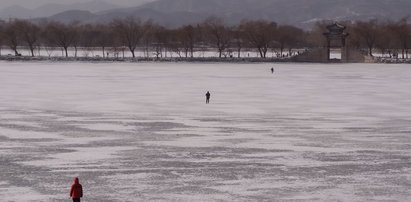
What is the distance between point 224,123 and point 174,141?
200 inches

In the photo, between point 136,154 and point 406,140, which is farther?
point 406,140

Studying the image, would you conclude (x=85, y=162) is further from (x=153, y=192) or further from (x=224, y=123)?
(x=224, y=123)

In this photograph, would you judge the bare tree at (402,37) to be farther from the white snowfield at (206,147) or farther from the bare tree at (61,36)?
the white snowfield at (206,147)

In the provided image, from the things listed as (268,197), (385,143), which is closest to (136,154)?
(268,197)

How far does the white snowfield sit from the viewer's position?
52.2 ft

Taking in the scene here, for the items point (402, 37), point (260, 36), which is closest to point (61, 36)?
point (260, 36)

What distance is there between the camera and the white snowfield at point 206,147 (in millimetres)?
15914

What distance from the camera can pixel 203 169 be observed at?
18094 millimetres

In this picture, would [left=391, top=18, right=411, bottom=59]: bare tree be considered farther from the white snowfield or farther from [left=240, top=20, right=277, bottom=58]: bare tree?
the white snowfield

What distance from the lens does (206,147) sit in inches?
846

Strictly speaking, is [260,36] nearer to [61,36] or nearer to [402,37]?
[402,37]

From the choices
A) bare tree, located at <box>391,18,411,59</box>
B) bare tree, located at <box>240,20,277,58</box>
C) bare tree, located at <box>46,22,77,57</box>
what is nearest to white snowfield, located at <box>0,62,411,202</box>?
bare tree, located at <box>391,18,411,59</box>

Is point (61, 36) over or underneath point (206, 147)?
over

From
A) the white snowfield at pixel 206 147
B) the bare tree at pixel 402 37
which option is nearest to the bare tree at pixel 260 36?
the bare tree at pixel 402 37
